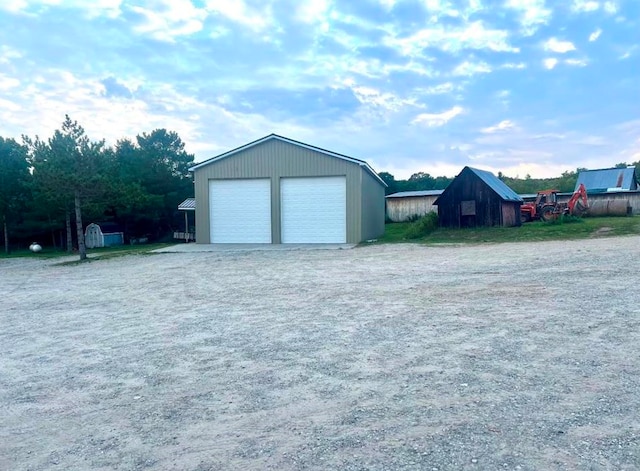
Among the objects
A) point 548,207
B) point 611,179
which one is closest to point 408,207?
point 548,207

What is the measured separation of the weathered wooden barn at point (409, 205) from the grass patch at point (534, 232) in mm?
13459

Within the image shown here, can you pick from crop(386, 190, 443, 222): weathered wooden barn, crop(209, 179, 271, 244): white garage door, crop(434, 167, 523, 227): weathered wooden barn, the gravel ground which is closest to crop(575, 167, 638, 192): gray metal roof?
crop(386, 190, 443, 222): weathered wooden barn

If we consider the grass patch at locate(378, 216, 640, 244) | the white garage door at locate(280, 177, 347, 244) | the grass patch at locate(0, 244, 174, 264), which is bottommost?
the grass patch at locate(0, 244, 174, 264)

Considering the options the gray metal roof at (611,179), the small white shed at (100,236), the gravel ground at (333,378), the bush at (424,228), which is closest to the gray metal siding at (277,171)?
the bush at (424,228)

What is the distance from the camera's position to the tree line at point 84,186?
19.9 metres

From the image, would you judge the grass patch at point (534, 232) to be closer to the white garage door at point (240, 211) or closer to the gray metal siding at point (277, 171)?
the gray metal siding at point (277, 171)

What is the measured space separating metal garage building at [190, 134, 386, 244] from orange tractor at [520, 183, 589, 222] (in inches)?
377

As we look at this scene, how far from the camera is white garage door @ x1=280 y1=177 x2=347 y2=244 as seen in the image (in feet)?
71.1

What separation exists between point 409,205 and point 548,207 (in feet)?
Result: 42.9

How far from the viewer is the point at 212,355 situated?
542cm

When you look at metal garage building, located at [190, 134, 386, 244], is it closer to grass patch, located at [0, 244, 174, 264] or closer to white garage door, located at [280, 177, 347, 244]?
white garage door, located at [280, 177, 347, 244]

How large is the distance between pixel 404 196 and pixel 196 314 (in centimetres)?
3249

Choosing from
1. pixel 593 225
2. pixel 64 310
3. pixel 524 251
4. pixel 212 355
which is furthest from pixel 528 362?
pixel 593 225

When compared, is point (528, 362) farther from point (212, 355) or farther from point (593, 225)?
point (593, 225)
